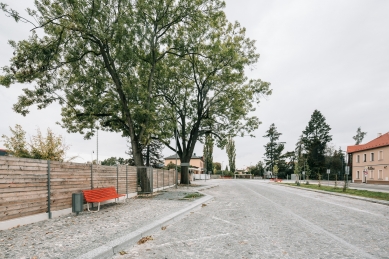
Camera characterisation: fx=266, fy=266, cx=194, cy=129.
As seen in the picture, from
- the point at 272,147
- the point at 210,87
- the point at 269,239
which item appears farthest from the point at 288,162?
the point at 269,239

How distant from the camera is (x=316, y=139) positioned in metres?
78.8

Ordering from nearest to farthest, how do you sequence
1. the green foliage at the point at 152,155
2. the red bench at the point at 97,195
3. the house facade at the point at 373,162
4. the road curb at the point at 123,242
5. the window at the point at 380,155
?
the road curb at the point at 123,242, the red bench at the point at 97,195, the house facade at the point at 373,162, the window at the point at 380,155, the green foliage at the point at 152,155

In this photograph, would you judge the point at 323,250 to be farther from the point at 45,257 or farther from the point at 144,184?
the point at 144,184

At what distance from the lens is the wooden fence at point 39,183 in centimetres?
715

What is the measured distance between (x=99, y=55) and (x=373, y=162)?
47326 mm

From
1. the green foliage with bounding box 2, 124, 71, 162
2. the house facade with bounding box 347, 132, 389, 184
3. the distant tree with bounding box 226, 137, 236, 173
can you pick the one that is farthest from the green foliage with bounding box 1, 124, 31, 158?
the distant tree with bounding box 226, 137, 236, 173

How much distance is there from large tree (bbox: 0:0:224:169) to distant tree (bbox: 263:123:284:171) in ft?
272

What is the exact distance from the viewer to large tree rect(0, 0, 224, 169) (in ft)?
49.3

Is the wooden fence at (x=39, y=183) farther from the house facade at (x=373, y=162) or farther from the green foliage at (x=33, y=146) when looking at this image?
the house facade at (x=373, y=162)

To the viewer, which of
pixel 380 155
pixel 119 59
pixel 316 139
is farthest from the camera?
pixel 316 139

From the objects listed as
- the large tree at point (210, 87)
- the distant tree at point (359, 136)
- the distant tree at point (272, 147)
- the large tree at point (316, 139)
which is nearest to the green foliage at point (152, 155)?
the large tree at point (210, 87)

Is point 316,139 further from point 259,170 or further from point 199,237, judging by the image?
point 199,237

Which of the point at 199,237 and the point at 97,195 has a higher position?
the point at 97,195

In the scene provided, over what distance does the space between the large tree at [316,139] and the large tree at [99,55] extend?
6748 cm
